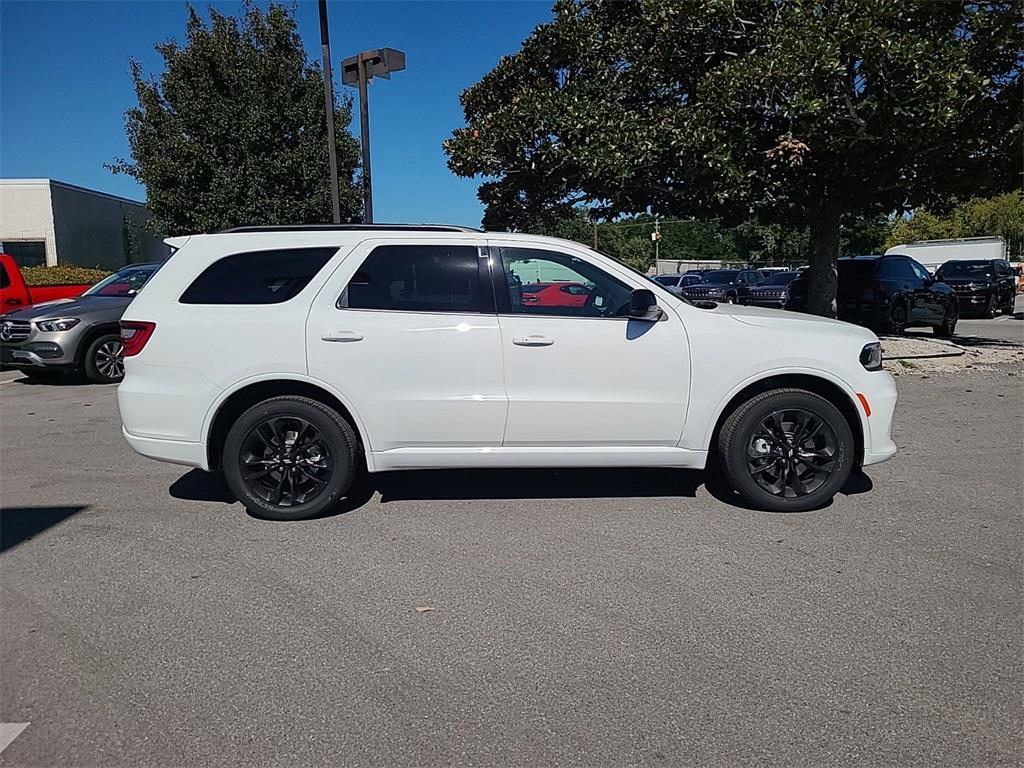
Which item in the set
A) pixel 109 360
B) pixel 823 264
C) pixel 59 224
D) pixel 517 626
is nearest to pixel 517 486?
pixel 517 626

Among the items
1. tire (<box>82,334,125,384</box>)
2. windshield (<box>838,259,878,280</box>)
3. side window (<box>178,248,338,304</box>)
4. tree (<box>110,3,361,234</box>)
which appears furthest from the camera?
tree (<box>110,3,361,234</box>)

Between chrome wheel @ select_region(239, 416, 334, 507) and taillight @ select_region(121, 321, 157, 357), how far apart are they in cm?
88

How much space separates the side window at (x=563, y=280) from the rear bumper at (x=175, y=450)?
217 cm

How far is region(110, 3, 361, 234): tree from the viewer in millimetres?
19766

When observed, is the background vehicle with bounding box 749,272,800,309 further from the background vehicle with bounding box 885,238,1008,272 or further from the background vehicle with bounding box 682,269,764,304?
the background vehicle with bounding box 885,238,1008,272

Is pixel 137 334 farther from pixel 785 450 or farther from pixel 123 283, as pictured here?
pixel 123 283

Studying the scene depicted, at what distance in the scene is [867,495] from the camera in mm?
5195

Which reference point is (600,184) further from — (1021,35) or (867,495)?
(867,495)

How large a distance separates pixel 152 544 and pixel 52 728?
1.84 m

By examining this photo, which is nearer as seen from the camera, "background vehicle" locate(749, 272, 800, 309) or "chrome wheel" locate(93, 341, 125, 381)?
"chrome wheel" locate(93, 341, 125, 381)

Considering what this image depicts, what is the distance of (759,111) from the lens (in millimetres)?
10781

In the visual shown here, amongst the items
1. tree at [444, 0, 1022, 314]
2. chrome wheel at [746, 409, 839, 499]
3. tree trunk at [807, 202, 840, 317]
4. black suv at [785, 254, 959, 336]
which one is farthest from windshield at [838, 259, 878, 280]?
chrome wheel at [746, 409, 839, 499]

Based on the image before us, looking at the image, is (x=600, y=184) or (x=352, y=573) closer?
(x=352, y=573)

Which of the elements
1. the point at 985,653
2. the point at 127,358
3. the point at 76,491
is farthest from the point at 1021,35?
the point at 76,491
